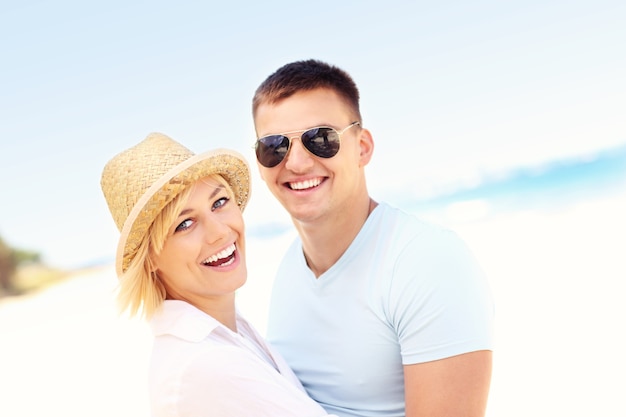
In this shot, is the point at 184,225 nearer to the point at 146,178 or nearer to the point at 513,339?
the point at 146,178

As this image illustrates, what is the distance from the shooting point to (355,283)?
114 inches

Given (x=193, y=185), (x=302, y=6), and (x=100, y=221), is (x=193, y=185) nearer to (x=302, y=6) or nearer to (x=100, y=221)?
(x=100, y=221)

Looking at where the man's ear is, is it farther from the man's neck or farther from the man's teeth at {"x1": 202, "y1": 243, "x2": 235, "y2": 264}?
the man's teeth at {"x1": 202, "y1": 243, "x2": 235, "y2": 264}

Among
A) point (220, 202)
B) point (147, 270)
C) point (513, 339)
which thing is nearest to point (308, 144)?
point (220, 202)

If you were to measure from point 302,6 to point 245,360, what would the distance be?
25526mm

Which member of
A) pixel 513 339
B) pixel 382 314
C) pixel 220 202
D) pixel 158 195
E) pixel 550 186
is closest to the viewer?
pixel 158 195

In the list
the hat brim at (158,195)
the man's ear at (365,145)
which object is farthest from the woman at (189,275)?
the man's ear at (365,145)

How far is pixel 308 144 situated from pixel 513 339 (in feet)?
17.5

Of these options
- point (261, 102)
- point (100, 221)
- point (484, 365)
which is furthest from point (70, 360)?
point (100, 221)

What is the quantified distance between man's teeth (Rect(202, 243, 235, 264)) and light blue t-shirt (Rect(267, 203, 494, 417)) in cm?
63

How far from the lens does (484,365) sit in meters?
2.55

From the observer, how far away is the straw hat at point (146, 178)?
7.59 feet

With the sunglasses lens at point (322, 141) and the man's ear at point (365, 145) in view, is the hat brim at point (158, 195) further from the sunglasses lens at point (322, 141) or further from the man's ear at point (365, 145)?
the man's ear at point (365, 145)

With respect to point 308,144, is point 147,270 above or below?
below
